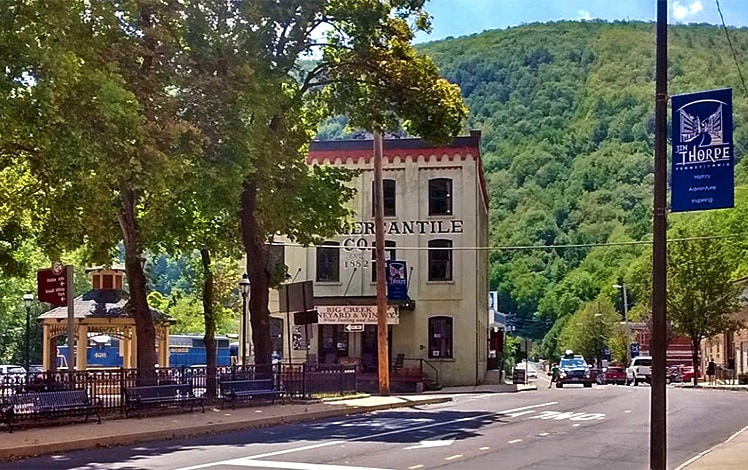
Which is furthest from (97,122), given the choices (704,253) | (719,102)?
(704,253)

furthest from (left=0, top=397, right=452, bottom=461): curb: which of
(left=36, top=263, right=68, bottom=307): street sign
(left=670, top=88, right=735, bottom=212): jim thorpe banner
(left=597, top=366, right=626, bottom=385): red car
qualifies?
(left=597, top=366, right=626, bottom=385): red car

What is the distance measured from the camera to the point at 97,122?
789 inches

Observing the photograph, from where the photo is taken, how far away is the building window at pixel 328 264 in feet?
165

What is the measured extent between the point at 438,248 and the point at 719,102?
37477 mm

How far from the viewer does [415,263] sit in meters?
49.5

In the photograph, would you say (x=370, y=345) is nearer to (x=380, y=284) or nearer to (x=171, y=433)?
(x=380, y=284)

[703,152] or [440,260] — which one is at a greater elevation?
[703,152]

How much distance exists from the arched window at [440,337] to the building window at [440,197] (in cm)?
527

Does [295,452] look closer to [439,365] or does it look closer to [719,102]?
[719,102]

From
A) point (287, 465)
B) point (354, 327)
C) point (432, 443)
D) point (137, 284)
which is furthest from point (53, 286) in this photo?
point (354, 327)

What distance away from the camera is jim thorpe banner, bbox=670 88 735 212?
1188 centimetres

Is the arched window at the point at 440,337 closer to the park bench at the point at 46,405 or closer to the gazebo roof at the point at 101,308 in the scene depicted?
the gazebo roof at the point at 101,308

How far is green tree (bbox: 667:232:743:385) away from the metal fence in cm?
2991

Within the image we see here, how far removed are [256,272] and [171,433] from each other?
35.4 feet
